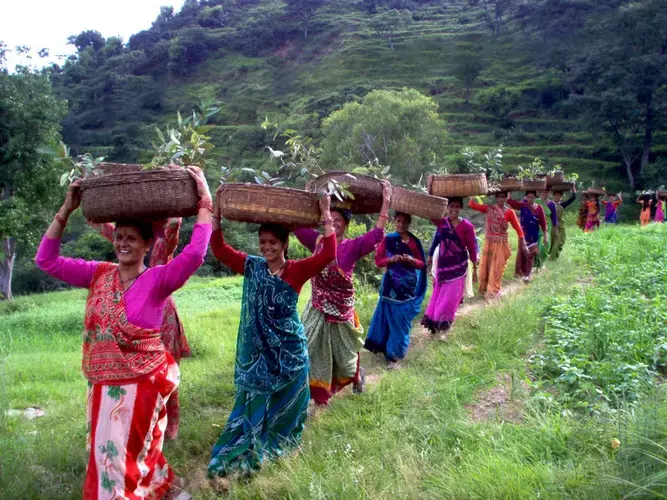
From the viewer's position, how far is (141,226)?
3.29 meters

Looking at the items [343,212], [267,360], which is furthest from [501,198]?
[267,360]

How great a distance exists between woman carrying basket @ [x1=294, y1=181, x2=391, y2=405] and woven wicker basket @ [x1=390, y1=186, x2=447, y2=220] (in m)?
1.22

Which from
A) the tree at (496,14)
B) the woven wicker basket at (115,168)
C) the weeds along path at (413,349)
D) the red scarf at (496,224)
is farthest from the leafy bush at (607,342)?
the tree at (496,14)

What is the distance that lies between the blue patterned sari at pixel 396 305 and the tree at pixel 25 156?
1603 cm

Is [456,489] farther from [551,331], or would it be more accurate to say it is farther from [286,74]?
[286,74]

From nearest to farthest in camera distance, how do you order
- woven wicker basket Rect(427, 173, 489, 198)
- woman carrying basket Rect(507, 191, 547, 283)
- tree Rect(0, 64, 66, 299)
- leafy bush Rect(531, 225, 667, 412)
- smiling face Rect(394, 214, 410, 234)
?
1. leafy bush Rect(531, 225, 667, 412)
2. smiling face Rect(394, 214, 410, 234)
3. woven wicker basket Rect(427, 173, 489, 198)
4. woman carrying basket Rect(507, 191, 547, 283)
5. tree Rect(0, 64, 66, 299)

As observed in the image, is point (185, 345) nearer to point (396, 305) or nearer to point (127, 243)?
point (127, 243)

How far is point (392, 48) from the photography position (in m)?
64.7

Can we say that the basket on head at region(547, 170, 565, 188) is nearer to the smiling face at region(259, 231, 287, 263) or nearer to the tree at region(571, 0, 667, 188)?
the smiling face at region(259, 231, 287, 263)

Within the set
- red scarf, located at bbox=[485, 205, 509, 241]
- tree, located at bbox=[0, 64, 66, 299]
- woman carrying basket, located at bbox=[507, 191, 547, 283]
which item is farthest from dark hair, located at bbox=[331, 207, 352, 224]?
tree, located at bbox=[0, 64, 66, 299]

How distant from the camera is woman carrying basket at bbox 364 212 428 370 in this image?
6625mm

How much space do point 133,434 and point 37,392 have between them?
3.92 metres

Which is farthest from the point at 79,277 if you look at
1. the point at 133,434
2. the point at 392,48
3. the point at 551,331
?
the point at 392,48

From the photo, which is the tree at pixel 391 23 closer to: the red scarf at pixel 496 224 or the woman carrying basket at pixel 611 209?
the woman carrying basket at pixel 611 209
